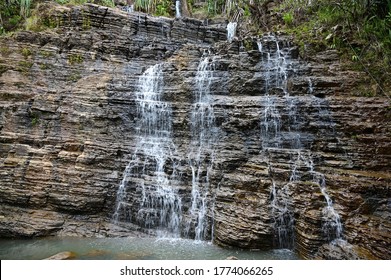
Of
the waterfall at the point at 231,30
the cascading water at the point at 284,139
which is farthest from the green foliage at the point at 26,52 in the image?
the cascading water at the point at 284,139

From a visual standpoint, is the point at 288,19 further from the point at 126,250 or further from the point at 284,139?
the point at 126,250

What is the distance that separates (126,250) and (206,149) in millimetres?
4091

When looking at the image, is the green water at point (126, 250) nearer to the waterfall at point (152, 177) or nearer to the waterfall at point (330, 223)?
the waterfall at point (152, 177)

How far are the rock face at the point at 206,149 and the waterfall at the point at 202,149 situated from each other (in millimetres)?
38

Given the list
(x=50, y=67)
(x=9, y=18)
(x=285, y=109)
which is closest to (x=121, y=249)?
(x=285, y=109)

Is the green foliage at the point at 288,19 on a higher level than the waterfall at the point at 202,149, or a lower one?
higher

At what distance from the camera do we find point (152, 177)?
1055cm

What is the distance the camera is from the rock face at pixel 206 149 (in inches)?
330

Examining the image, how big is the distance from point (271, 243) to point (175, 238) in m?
2.88

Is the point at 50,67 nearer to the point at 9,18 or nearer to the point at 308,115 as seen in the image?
the point at 9,18

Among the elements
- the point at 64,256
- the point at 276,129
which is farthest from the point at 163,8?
the point at 64,256

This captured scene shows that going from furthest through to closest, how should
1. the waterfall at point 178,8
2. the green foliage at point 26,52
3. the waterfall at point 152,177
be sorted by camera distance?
the waterfall at point 178,8
the green foliage at point 26,52
the waterfall at point 152,177

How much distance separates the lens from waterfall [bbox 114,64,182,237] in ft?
32.9

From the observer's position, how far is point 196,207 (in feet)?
32.3
